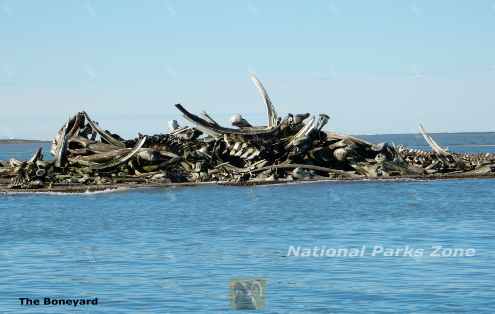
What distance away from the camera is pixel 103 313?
21516mm

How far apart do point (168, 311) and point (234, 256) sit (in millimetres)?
8729

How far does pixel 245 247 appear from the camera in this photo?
32.7 meters

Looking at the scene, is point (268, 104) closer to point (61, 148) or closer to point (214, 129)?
point (214, 129)

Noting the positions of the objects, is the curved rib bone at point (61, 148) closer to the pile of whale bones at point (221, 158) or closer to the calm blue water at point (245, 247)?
the pile of whale bones at point (221, 158)

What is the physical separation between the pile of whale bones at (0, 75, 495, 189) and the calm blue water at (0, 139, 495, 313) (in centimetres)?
119

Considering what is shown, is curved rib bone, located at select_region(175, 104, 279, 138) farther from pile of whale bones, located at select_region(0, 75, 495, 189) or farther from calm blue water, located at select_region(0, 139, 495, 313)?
calm blue water, located at select_region(0, 139, 495, 313)

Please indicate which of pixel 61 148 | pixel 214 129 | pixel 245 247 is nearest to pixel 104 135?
pixel 61 148

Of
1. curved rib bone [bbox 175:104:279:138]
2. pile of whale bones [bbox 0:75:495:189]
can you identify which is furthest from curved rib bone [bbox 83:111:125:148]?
curved rib bone [bbox 175:104:279:138]

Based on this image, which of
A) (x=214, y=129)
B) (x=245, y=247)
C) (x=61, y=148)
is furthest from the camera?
(x=214, y=129)

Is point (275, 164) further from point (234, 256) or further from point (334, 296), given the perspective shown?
point (334, 296)

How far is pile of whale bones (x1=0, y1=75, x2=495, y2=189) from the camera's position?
5684 centimetres

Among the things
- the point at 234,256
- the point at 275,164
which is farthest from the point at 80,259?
the point at 275,164

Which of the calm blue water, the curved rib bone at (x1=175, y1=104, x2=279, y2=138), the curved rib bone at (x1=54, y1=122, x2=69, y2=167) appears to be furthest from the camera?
the curved rib bone at (x1=175, y1=104, x2=279, y2=138)

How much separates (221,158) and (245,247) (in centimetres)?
2654
